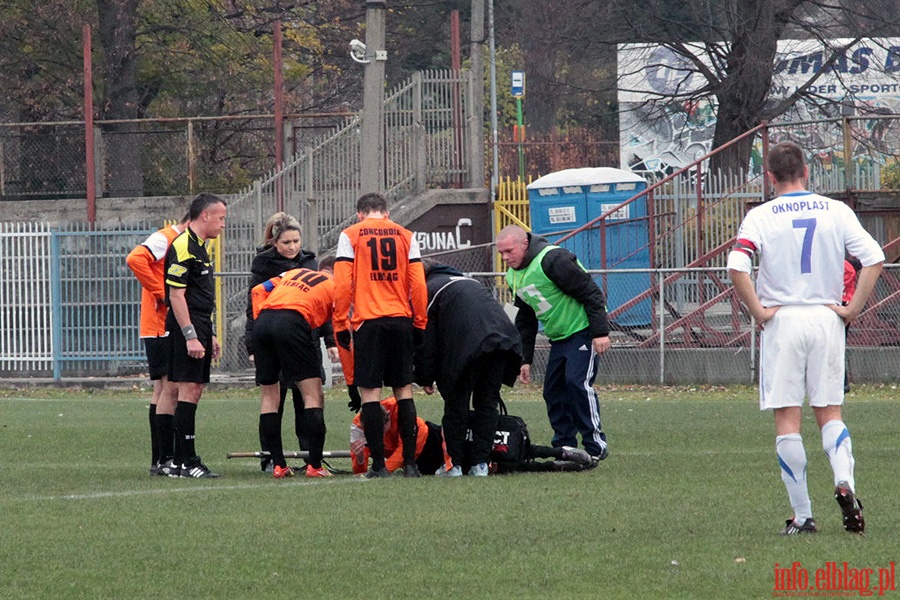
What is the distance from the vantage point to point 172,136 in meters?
26.5

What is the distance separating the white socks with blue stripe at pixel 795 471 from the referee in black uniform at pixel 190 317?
4.38m

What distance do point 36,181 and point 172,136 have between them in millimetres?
2947

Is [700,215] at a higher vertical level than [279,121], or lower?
lower

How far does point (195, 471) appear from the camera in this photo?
987 centimetres

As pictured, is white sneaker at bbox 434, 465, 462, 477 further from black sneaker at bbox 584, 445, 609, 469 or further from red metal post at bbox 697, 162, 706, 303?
red metal post at bbox 697, 162, 706, 303

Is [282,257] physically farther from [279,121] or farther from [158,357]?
[279,121]

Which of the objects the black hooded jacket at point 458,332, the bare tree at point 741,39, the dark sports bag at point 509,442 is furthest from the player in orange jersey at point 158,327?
the bare tree at point 741,39

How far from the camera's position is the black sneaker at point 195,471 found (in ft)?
32.3

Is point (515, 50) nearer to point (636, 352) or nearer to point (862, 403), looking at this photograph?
point (636, 352)

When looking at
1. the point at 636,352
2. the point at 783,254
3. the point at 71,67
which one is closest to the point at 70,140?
the point at 71,67

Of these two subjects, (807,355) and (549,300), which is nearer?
(807,355)

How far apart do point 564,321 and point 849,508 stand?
3765mm

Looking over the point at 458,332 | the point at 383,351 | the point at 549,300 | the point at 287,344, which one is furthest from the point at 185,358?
the point at 549,300

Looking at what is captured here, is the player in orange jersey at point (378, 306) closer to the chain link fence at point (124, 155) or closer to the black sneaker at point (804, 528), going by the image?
the black sneaker at point (804, 528)
